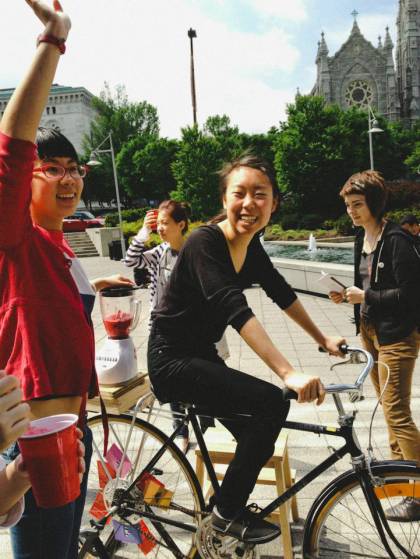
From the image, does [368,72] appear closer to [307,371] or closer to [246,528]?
[307,371]

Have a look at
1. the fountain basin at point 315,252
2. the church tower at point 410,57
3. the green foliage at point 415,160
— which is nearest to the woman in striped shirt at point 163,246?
the fountain basin at point 315,252

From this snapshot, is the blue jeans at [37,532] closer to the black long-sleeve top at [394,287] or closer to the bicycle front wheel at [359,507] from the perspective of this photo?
the bicycle front wheel at [359,507]

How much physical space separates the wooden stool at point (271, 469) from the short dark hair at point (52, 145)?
1.77 metres

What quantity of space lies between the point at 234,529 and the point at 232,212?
147 centimetres

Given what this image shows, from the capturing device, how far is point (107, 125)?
223 ft

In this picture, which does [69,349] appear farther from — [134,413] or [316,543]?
[316,543]

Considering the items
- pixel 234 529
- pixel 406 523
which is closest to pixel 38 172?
pixel 234 529

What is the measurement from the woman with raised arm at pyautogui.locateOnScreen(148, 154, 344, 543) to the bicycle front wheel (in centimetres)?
21

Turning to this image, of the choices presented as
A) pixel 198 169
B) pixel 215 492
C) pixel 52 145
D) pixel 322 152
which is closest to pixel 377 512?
pixel 215 492

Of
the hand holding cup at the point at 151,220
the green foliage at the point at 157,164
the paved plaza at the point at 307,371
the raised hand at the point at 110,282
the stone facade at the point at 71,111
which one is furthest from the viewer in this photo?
the stone facade at the point at 71,111

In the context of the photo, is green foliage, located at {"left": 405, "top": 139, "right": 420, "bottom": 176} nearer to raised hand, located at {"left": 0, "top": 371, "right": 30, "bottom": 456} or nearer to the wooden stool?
the wooden stool

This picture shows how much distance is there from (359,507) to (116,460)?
129cm

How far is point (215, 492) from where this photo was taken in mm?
2449

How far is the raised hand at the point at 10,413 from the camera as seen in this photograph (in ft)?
3.43
